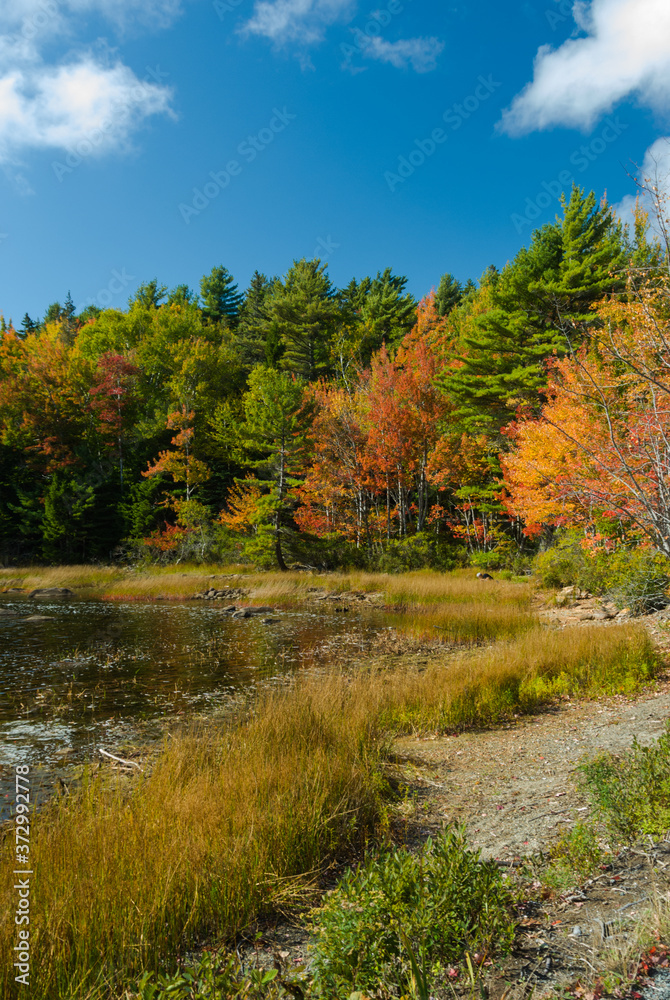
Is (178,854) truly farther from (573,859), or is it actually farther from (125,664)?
(125,664)

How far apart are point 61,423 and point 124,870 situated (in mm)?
34778

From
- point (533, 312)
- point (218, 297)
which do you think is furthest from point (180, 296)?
point (533, 312)

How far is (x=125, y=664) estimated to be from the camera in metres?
10.4

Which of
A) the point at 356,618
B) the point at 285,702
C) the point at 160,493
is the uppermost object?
the point at 160,493

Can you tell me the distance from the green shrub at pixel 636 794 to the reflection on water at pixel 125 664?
206 inches

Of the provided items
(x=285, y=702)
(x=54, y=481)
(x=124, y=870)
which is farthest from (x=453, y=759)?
(x=54, y=481)

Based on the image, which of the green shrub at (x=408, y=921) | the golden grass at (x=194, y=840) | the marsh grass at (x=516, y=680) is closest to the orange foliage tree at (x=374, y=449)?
the marsh grass at (x=516, y=680)

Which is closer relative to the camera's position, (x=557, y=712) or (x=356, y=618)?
(x=557, y=712)

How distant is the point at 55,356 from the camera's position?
3400cm

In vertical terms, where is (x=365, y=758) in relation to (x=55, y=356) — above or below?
below

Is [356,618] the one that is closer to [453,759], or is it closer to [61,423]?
[453,759]

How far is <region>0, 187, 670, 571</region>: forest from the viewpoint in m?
23.9

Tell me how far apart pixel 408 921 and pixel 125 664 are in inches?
373

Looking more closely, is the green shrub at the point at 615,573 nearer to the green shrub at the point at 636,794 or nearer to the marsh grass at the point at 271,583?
the marsh grass at the point at 271,583
